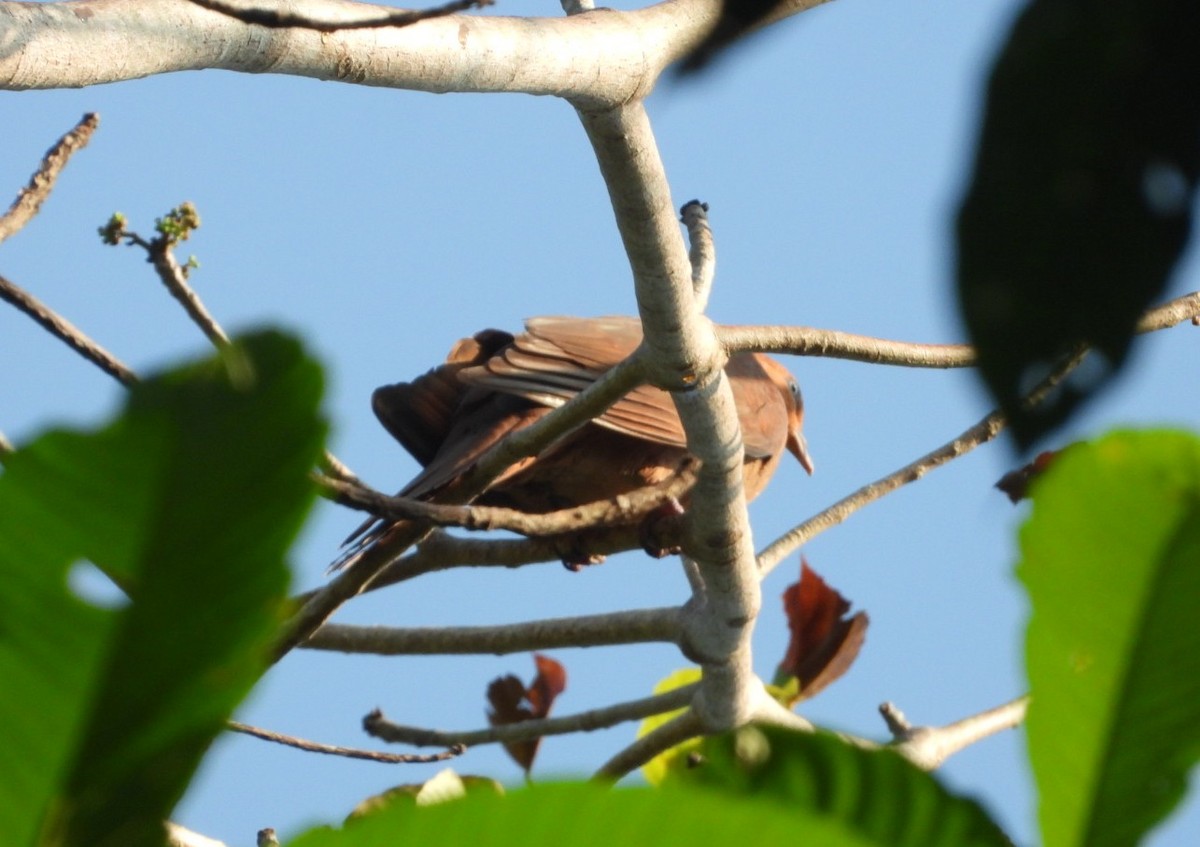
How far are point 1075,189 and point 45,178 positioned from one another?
2014 mm

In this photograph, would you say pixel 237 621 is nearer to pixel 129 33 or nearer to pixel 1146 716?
pixel 1146 716

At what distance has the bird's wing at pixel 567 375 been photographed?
14.0ft

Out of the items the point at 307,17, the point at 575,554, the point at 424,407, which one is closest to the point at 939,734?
the point at 575,554

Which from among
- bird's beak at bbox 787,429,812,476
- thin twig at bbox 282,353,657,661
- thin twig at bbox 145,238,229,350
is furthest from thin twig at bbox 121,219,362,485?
bird's beak at bbox 787,429,812,476

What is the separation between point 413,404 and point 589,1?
1918mm

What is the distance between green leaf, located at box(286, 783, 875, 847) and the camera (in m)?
0.46

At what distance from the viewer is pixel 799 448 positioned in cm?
579

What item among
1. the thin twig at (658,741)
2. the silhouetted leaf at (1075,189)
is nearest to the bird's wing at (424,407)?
the thin twig at (658,741)

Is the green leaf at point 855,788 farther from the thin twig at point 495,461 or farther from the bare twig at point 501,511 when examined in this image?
the thin twig at point 495,461

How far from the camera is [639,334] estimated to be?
4914 mm

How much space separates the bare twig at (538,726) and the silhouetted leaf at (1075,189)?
3077 mm

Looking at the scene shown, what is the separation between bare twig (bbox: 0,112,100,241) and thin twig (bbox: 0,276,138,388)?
11 cm

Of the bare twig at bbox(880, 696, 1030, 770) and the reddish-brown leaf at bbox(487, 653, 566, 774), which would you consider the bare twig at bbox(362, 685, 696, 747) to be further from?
the bare twig at bbox(880, 696, 1030, 770)

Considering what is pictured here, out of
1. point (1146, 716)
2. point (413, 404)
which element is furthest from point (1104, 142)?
point (413, 404)
